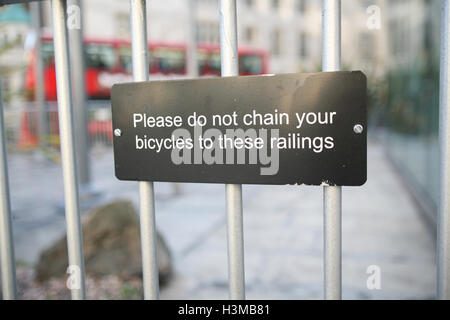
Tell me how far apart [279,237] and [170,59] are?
39.8 ft

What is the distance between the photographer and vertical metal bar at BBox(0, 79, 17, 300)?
1568 mm

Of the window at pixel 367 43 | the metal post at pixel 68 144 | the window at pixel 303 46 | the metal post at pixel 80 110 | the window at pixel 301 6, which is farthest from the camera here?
the window at pixel 303 46

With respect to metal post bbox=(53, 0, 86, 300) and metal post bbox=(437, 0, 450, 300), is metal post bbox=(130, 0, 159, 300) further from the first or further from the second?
metal post bbox=(437, 0, 450, 300)

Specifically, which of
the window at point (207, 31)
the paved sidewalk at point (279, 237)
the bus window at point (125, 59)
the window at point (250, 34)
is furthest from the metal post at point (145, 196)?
the window at point (250, 34)

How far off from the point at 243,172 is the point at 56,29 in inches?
32.1

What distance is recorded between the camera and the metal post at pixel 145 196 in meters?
1.34

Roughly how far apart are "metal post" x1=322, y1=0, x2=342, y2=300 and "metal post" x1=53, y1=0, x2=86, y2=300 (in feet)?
2.83

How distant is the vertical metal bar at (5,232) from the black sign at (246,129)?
0.49m

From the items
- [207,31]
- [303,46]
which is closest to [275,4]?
[303,46]

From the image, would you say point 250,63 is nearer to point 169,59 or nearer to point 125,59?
point 169,59

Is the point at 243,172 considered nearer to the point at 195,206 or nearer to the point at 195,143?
the point at 195,143

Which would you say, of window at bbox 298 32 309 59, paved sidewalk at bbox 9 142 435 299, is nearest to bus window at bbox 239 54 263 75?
window at bbox 298 32 309 59

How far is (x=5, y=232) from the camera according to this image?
63.1 inches

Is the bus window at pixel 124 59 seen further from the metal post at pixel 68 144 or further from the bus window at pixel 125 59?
the metal post at pixel 68 144
